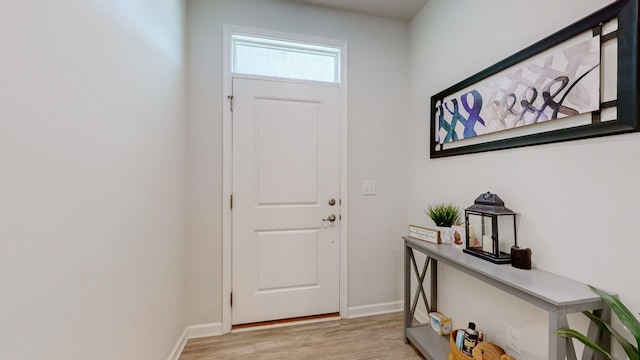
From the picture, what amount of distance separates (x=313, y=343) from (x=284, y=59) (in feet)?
7.58

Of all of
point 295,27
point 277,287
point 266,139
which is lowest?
point 277,287

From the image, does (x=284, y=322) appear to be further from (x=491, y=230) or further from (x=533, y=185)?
(x=533, y=185)

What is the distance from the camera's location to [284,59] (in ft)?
7.59

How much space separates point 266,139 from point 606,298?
2.09 meters

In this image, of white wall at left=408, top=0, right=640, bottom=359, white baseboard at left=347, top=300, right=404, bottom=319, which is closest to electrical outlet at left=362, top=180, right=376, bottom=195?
white wall at left=408, top=0, right=640, bottom=359

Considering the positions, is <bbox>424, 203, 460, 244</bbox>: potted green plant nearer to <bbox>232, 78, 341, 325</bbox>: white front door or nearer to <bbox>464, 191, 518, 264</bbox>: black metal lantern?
<bbox>464, 191, 518, 264</bbox>: black metal lantern

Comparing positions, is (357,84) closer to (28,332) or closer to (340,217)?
(340,217)

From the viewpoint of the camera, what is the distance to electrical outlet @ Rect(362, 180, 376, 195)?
2436 millimetres

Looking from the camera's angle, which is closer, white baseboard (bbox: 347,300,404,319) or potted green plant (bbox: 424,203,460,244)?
potted green plant (bbox: 424,203,460,244)

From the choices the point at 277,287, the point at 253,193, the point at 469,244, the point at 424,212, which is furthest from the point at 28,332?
the point at 424,212

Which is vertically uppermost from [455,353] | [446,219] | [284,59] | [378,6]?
[378,6]

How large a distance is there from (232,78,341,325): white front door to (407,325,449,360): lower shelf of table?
697 millimetres

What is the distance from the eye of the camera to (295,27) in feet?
7.43

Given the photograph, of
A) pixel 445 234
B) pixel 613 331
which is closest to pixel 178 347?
pixel 445 234
